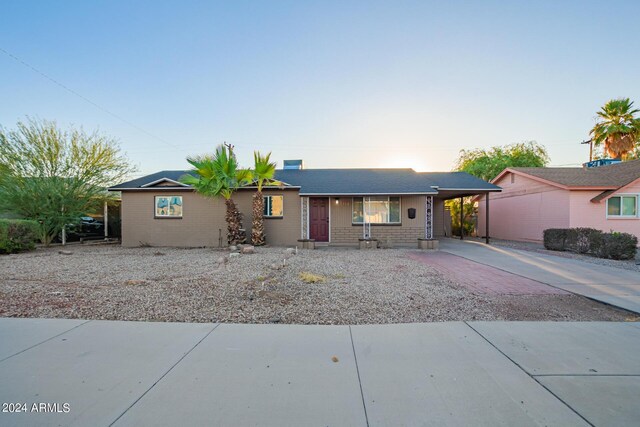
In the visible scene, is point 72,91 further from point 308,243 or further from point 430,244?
point 430,244

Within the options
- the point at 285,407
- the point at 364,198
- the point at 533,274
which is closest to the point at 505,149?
the point at 364,198

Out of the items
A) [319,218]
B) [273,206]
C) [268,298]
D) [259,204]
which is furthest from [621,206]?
[268,298]

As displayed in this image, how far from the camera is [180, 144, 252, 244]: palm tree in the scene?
1284cm

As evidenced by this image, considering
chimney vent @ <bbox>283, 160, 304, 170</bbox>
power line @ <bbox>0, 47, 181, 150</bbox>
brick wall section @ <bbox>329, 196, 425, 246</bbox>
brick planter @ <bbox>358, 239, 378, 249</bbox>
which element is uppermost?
power line @ <bbox>0, 47, 181, 150</bbox>

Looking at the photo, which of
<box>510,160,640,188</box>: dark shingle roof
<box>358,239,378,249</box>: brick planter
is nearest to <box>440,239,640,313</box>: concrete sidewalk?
<box>358,239,378,249</box>: brick planter

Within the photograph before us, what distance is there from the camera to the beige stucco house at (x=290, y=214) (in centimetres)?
1481

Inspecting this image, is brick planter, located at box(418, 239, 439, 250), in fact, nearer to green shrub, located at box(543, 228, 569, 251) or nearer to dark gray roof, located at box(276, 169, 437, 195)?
dark gray roof, located at box(276, 169, 437, 195)

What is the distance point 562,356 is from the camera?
10.5ft

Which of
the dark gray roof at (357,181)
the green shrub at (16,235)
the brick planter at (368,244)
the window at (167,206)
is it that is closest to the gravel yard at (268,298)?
the brick planter at (368,244)

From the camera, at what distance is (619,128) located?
77.8 feet

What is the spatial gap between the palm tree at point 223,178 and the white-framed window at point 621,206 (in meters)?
17.9

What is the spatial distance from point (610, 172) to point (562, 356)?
19.6 meters

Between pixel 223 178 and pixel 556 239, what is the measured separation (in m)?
14.4

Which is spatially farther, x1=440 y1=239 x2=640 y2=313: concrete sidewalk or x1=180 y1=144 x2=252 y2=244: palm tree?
x1=180 y1=144 x2=252 y2=244: palm tree
